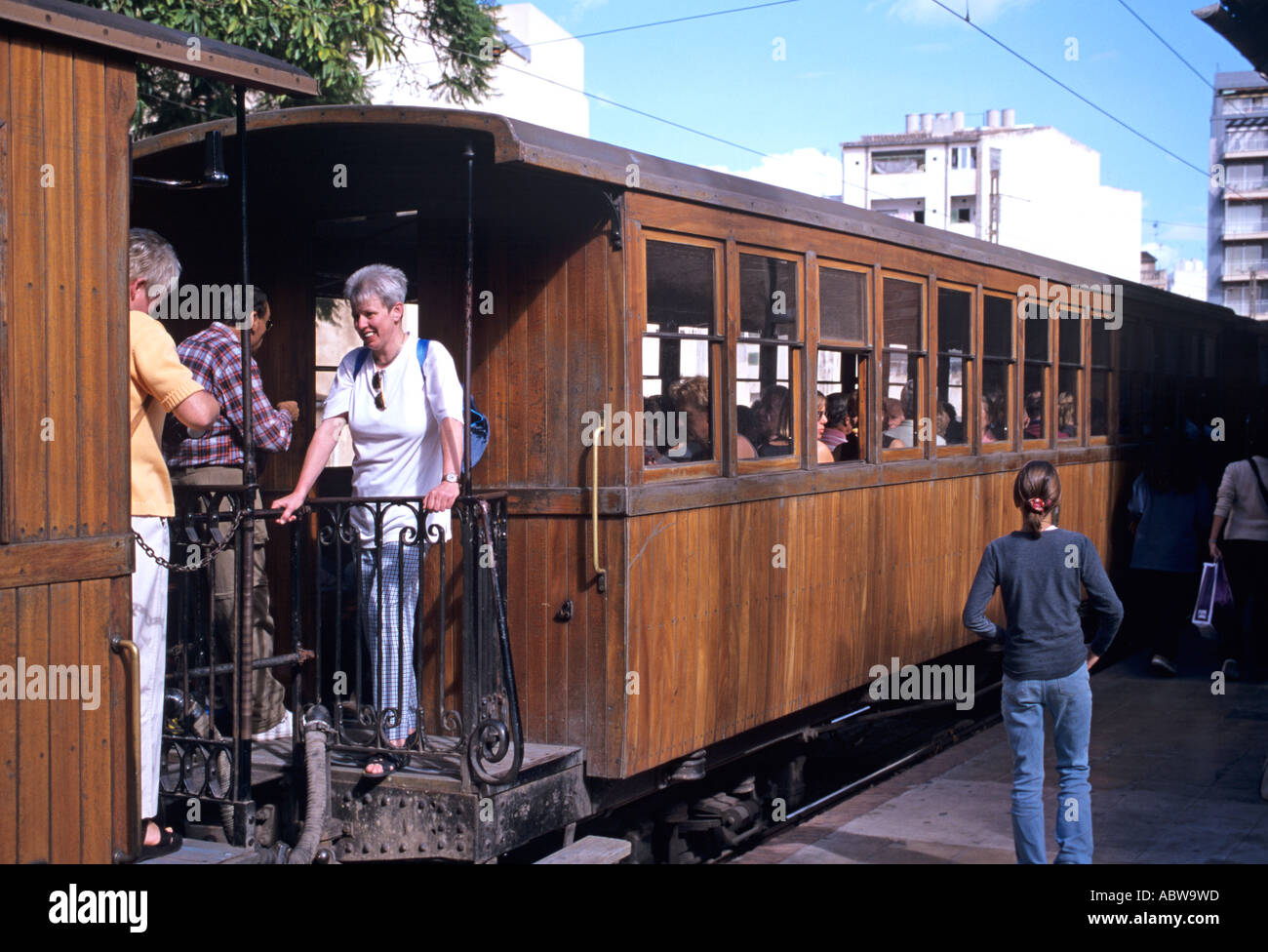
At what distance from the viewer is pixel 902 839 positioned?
6352mm

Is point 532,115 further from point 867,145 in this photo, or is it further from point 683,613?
point 867,145

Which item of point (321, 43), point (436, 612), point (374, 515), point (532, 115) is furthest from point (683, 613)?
point (532, 115)

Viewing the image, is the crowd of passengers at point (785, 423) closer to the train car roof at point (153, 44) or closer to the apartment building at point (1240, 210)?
the train car roof at point (153, 44)

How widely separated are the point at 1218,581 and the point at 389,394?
6148 mm

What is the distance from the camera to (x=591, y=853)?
538cm

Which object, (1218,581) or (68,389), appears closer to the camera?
(68,389)

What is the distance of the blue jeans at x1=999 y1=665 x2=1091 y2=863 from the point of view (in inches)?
207

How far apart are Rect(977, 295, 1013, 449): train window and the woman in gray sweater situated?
12.8ft

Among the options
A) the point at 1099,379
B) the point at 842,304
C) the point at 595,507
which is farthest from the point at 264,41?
the point at 1099,379

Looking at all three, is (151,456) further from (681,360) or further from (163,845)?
(681,360)

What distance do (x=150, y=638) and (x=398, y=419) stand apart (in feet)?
4.41

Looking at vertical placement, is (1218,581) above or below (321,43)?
below

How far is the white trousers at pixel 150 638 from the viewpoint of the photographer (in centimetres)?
455
